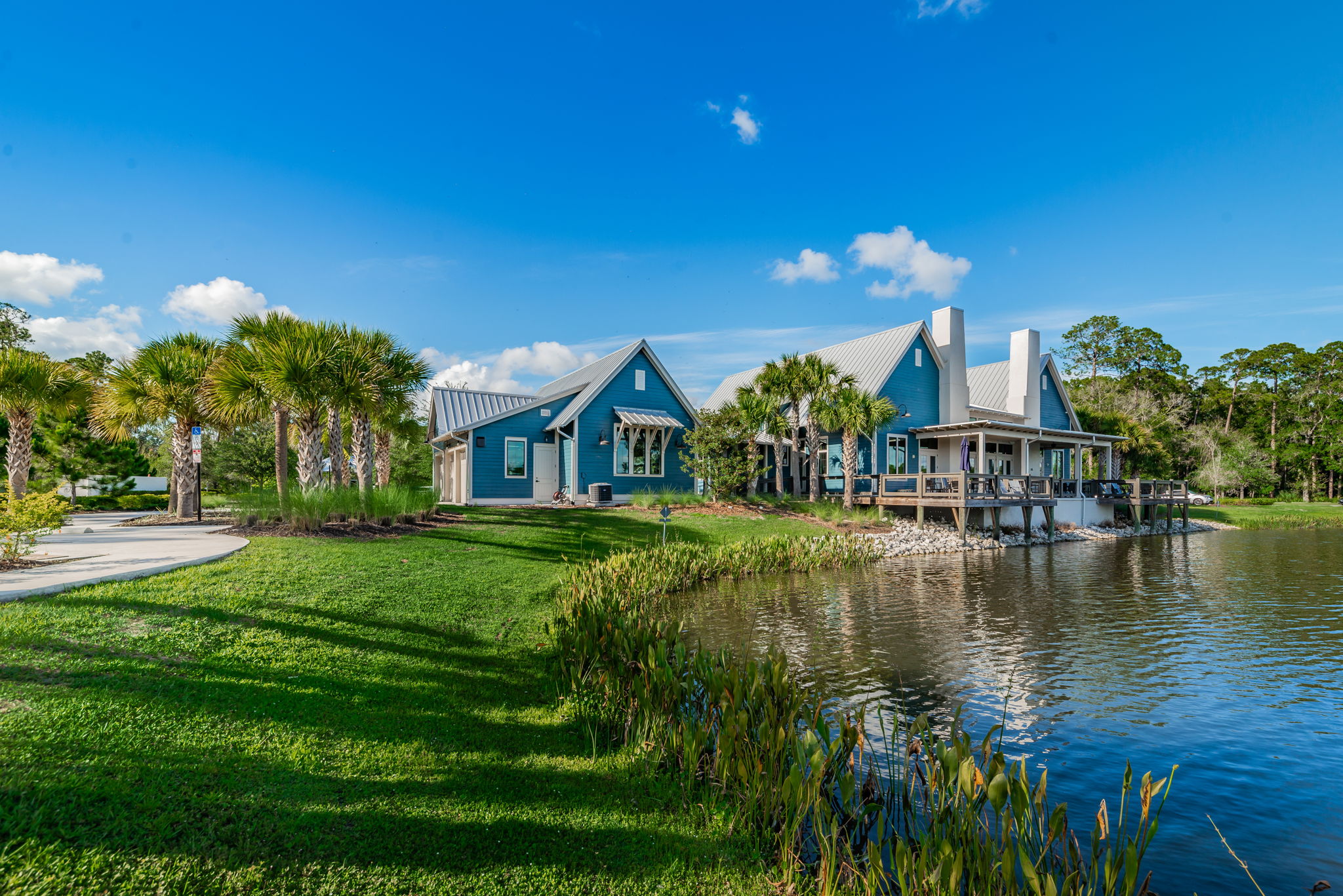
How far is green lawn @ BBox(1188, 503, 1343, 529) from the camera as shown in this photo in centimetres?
3394

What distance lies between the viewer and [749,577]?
14.9m

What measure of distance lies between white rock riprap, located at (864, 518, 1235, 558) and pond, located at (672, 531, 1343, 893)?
4107 mm

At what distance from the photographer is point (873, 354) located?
29219 mm

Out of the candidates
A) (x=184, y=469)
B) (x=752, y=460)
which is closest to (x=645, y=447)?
(x=752, y=460)

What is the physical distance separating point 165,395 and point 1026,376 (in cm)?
3551

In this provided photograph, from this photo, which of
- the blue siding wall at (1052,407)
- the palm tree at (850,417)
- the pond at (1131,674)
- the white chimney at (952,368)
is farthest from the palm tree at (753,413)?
the blue siding wall at (1052,407)

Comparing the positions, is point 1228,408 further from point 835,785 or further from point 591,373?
point 835,785

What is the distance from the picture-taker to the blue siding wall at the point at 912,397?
2766 cm

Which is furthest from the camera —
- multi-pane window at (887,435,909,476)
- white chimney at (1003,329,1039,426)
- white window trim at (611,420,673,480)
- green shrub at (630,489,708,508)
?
white chimney at (1003,329,1039,426)

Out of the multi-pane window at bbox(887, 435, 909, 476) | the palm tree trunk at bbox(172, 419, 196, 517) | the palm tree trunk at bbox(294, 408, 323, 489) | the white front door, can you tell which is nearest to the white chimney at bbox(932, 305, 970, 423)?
the multi-pane window at bbox(887, 435, 909, 476)

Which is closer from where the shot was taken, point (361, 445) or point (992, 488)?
point (361, 445)

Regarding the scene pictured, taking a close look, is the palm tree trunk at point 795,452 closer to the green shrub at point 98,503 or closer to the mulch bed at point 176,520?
the mulch bed at point 176,520

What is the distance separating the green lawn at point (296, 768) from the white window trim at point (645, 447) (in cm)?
1719

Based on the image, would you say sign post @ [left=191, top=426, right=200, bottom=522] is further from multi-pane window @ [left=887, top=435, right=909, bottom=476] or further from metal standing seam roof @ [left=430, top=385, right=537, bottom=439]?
multi-pane window @ [left=887, top=435, right=909, bottom=476]
